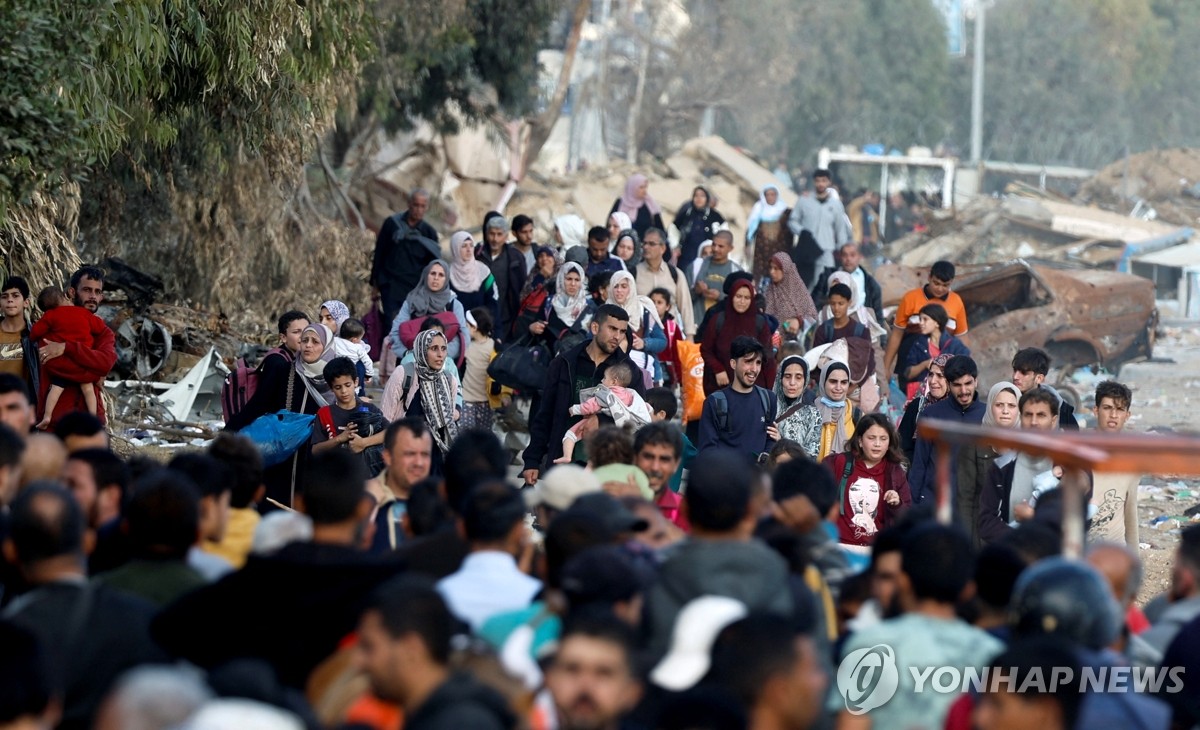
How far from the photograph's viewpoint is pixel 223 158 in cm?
1488

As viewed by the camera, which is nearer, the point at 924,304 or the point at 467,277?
the point at 924,304

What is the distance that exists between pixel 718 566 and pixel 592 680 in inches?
32.9

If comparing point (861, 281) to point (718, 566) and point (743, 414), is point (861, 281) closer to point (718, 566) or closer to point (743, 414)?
point (743, 414)

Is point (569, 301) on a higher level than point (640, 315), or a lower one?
higher

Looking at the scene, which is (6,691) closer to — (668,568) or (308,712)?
(308,712)

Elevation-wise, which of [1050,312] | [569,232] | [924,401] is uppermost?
[569,232]

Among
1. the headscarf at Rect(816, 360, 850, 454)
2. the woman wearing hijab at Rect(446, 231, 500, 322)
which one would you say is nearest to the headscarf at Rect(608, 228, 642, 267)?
the woman wearing hijab at Rect(446, 231, 500, 322)

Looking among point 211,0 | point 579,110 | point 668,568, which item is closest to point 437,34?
point 211,0

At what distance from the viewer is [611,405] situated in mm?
9945

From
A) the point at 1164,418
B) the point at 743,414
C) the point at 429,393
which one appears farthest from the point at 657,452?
the point at 1164,418

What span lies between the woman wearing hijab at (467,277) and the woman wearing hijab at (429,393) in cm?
350

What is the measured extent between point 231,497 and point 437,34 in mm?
15090

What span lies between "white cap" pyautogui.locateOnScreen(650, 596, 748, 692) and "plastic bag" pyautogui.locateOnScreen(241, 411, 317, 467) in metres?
5.04

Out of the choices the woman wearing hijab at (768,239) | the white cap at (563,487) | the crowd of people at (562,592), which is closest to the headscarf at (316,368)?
the crowd of people at (562,592)
